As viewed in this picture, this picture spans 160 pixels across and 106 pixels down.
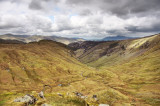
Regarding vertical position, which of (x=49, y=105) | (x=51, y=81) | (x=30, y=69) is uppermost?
(x=49, y=105)

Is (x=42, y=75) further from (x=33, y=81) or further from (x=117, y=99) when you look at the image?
(x=117, y=99)

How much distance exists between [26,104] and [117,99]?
72283 mm

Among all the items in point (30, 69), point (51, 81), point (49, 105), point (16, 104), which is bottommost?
point (51, 81)

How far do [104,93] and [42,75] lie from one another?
12398 cm

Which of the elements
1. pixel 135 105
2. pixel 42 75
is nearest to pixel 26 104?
pixel 135 105

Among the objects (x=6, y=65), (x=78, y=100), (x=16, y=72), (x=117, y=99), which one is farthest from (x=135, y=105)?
(x=6, y=65)

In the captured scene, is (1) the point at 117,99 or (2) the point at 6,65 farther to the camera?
(2) the point at 6,65

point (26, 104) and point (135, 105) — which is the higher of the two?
point (26, 104)

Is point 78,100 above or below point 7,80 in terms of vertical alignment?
above

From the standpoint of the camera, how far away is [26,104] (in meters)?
40.1

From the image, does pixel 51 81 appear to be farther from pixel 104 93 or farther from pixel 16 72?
pixel 104 93

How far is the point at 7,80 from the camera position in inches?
5871

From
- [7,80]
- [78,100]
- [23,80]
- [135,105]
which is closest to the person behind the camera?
[78,100]

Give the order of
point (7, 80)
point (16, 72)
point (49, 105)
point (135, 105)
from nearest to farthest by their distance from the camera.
A: point (49, 105) < point (135, 105) < point (7, 80) < point (16, 72)
